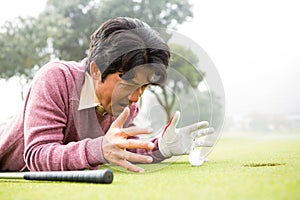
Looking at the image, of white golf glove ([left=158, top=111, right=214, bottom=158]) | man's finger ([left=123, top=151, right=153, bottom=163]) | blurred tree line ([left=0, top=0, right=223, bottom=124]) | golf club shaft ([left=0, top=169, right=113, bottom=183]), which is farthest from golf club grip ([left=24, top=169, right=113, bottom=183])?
blurred tree line ([left=0, top=0, right=223, bottom=124])

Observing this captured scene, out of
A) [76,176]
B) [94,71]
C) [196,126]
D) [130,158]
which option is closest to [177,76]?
[196,126]

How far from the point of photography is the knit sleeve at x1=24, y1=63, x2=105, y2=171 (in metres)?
1.77

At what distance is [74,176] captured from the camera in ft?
5.25

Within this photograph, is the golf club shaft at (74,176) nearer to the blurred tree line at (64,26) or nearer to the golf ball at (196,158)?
the golf ball at (196,158)

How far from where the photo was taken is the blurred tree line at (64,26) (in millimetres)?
7348

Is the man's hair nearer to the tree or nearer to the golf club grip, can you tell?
the tree

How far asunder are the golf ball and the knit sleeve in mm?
601

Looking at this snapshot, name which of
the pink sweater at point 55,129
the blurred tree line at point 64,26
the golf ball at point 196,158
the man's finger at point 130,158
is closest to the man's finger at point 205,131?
the golf ball at point 196,158

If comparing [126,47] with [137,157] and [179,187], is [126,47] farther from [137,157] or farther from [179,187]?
[179,187]

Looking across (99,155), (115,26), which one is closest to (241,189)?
(99,155)

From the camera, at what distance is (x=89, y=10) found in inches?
310

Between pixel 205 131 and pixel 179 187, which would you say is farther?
pixel 205 131

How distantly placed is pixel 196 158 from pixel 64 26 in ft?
21.4

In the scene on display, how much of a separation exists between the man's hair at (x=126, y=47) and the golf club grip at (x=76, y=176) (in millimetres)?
492
